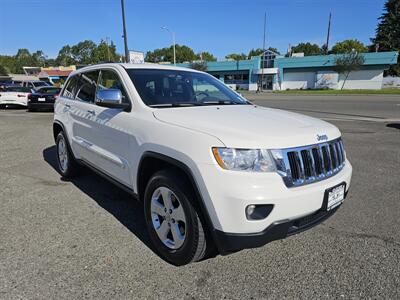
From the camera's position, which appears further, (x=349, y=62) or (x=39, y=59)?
(x=39, y=59)

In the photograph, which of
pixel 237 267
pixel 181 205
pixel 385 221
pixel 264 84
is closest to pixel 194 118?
pixel 181 205

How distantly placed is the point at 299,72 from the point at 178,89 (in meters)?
58.7

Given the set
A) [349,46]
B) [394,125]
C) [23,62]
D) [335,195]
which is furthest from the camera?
[23,62]

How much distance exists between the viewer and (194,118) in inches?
107

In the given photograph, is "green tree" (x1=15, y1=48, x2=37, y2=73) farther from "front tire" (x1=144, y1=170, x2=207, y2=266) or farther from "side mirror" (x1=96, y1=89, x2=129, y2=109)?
"front tire" (x1=144, y1=170, x2=207, y2=266)

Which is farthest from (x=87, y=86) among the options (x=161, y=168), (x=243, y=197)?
(x=243, y=197)

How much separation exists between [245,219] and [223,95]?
85.2 inches

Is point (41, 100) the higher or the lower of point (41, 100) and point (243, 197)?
the lower

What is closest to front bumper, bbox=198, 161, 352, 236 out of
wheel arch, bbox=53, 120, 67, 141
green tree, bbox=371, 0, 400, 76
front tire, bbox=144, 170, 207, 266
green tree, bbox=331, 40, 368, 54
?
front tire, bbox=144, 170, 207, 266

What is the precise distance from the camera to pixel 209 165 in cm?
225

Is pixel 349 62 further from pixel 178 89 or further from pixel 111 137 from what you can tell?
pixel 111 137

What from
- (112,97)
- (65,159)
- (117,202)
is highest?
(112,97)

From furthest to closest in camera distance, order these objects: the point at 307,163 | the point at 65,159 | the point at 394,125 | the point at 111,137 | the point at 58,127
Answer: the point at 394,125 < the point at 58,127 < the point at 65,159 < the point at 111,137 < the point at 307,163

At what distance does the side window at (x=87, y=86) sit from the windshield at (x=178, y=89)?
0.88 metres
